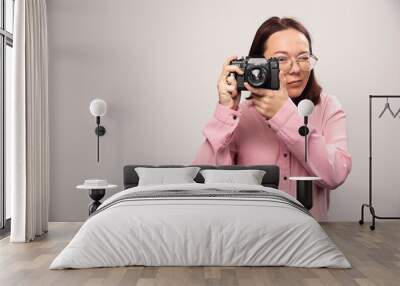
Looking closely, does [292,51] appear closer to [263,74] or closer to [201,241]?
[263,74]

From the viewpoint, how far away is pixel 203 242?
13.4 feet

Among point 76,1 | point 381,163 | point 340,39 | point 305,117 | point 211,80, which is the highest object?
point 76,1

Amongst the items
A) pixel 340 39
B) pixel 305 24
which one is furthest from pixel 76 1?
pixel 340 39

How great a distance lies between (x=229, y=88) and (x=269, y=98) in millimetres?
437

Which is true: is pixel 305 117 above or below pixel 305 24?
below

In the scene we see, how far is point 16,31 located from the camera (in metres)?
5.31

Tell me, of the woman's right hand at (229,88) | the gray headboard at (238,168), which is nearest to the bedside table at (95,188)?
the gray headboard at (238,168)

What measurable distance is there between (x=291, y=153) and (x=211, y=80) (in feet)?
3.80

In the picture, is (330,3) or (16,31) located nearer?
(16,31)

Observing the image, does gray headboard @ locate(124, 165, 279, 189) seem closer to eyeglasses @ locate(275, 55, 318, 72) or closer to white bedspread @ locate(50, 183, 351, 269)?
eyeglasses @ locate(275, 55, 318, 72)

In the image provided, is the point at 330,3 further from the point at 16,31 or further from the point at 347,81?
the point at 16,31

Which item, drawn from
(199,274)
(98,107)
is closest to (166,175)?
(98,107)

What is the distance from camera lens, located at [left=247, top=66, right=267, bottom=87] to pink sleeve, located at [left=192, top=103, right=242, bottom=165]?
34 centimetres

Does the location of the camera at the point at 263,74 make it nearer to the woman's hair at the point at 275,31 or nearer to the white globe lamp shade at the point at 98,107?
the woman's hair at the point at 275,31
